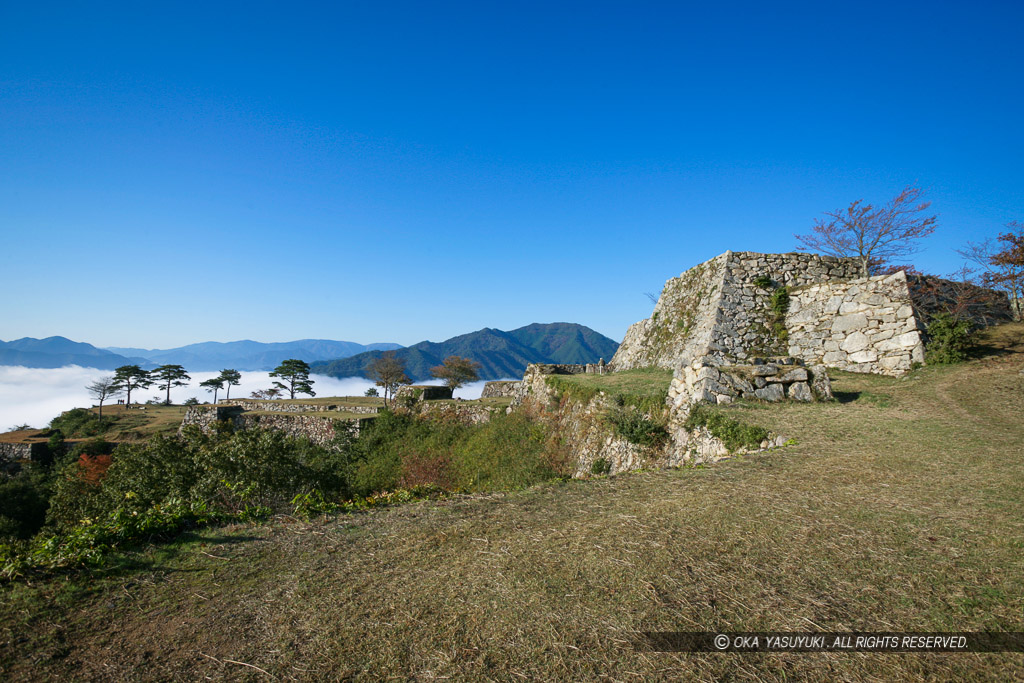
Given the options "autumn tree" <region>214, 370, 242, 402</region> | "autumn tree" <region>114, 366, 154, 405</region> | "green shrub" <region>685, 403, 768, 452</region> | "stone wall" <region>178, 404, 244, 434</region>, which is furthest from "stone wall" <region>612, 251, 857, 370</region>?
"autumn tree" <region>114, 366, 154, 405</region>

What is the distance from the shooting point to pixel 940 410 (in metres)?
8.96

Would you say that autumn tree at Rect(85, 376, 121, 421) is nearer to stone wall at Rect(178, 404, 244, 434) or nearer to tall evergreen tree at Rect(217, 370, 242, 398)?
tall evergreen tree at Rect(217, 370, 242, 398)

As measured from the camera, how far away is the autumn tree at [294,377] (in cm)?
6069

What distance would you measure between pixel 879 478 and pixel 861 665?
4.17 m

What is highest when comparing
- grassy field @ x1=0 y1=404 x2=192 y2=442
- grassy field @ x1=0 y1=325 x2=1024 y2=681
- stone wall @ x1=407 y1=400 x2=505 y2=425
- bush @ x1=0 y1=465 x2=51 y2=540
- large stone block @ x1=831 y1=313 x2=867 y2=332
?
large stone block @ x1=831 y1=313 x2=867 y2=332

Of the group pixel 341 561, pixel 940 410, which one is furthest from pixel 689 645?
pixel 940 410

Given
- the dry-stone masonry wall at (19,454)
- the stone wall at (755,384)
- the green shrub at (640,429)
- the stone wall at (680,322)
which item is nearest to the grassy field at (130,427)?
the dry-stone masonry wall at (19,454)

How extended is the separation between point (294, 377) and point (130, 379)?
22.4 metres

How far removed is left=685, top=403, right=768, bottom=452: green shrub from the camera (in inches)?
328

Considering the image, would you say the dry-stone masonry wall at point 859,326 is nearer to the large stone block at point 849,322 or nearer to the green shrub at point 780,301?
the large stone block at point 849,322

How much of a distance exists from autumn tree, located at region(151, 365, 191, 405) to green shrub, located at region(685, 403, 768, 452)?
76.1 metres

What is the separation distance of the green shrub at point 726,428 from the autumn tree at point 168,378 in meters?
76.1

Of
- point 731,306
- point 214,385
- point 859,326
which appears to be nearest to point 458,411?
point 731,306

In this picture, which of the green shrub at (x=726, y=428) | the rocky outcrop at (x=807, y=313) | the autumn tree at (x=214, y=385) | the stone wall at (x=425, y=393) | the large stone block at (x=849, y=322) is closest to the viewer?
the green shrub at (x=726, y=428)
